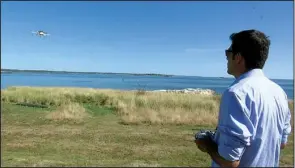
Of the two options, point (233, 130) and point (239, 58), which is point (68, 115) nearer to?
point (239, 58)

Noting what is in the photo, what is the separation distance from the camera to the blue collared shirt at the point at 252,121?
1.67 metres

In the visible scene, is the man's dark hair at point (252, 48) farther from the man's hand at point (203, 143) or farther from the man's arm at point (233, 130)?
the man's hand at point (203, 143)

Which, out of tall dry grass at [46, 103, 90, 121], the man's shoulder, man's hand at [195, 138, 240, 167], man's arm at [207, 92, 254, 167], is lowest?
tall dry grass at [46, 103, 90, 121]

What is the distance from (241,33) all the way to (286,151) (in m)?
6.43

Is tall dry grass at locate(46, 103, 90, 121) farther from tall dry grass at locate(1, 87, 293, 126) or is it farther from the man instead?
the man

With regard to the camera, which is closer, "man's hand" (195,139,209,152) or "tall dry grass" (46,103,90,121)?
"man's hand" (195,139,209,152)

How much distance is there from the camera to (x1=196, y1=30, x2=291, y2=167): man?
1.67 metres

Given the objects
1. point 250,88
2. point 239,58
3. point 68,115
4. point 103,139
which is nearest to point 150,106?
point 68,115

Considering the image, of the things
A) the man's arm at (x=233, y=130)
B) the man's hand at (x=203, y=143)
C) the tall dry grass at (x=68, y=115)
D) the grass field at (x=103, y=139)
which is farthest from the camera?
the tall dry grass at (x=68, y=115)

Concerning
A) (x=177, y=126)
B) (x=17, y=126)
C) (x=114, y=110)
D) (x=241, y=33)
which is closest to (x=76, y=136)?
(x=17, y=126)

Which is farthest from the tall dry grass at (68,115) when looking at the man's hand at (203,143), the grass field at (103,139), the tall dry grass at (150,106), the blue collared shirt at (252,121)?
the blue collared shirt at (252,121)

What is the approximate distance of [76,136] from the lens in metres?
9.72

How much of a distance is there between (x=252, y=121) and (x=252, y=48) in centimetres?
35

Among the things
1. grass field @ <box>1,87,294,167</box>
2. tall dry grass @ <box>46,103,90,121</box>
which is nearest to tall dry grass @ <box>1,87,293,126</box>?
grass field @ <box>1,87,294,167</box>
